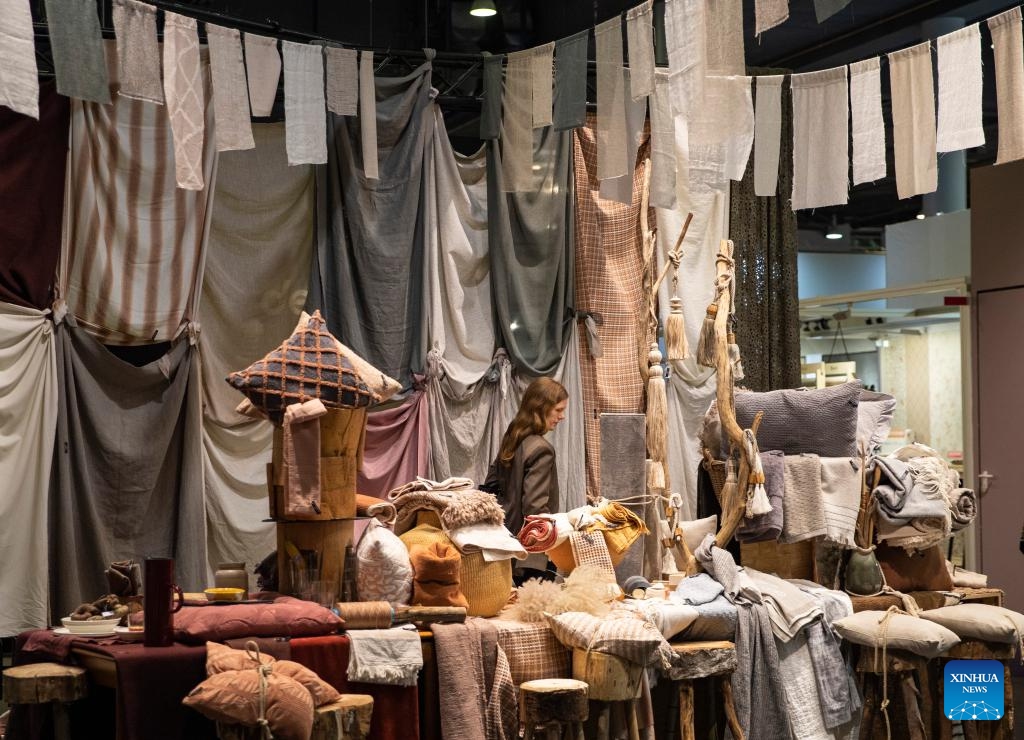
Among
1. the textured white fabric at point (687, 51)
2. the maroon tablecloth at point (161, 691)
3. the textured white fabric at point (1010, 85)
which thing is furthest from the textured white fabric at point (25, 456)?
the textured white fabric at point (1010, 85)

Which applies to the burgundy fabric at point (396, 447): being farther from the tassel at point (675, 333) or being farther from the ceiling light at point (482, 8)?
the ceiling light at point (482, 8)

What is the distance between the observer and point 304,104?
639 centimetres

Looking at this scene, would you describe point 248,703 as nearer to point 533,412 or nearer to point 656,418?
point 533,412

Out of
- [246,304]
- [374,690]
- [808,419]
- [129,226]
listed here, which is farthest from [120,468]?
[808,419]

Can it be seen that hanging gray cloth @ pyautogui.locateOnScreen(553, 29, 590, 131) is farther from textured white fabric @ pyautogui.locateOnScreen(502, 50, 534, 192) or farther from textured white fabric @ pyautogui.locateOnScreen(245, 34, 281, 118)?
textured white fabric @ pyautogui.locateOnScreen(245, 34, 281, 118)

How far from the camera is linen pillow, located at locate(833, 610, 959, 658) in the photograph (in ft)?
15.6

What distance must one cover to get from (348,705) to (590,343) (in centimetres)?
446

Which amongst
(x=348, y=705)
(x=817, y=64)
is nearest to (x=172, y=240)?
(x=348, y=705)

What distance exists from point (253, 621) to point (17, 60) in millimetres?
2773

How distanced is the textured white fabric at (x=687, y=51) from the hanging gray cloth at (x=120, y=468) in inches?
124

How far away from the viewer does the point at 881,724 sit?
4.91m

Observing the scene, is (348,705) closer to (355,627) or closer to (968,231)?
(355,627)

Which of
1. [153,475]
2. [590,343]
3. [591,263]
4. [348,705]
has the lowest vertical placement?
[348,705]

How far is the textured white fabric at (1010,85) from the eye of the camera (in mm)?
5160
